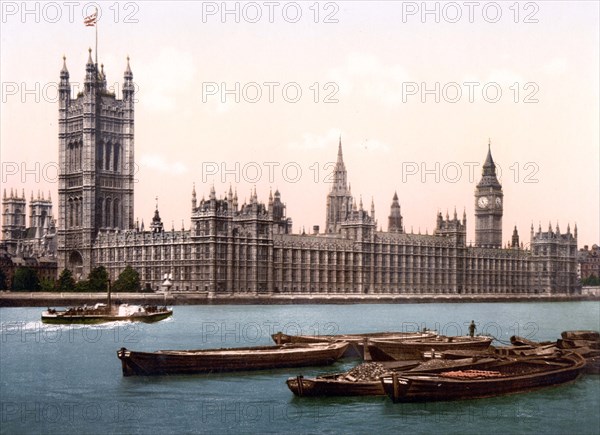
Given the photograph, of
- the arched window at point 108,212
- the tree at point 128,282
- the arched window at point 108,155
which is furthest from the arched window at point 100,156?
the tree at point 128,282

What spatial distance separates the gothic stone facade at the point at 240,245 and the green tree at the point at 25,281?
1444cm

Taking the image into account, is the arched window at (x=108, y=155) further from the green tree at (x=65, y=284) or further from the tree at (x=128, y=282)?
the tree at (x=128, y=282)

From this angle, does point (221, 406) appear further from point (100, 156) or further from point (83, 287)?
point (100, 156)

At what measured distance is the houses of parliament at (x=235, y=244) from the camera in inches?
5246

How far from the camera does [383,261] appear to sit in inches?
6358

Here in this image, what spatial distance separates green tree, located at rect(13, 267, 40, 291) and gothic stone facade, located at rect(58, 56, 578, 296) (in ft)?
47.4

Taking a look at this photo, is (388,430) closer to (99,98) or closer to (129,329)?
(129,329)

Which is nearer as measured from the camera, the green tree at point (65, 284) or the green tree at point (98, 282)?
the green tree at point (98, 282)

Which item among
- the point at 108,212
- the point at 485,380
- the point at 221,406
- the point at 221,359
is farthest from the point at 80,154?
the point at 485,380

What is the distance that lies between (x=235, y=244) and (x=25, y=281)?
28.9 meters

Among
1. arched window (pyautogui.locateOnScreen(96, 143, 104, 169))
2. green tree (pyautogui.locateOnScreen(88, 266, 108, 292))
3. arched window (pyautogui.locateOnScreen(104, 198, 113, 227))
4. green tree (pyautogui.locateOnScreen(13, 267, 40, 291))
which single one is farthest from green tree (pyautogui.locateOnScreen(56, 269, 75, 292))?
arched window (pyautogui.locateOnScreen(96, 143, 104, 169))

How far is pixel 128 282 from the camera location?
422 ft

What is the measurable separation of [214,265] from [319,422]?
94.9 metres

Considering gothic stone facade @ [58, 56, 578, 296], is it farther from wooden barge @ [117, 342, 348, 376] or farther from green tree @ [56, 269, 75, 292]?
wooden barge @ [117, 342, 348, 376]
